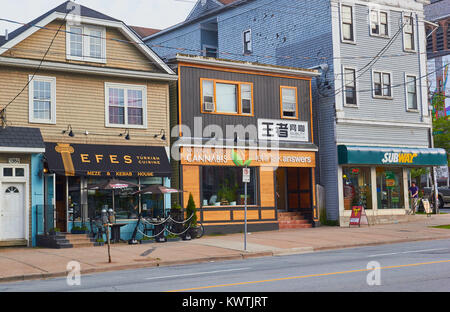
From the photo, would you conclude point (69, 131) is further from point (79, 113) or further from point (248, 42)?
point (248, 42)

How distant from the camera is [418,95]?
108ft

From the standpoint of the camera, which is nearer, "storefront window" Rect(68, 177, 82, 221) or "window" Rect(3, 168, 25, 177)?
"window" Rect(3, 168, 25, 177)

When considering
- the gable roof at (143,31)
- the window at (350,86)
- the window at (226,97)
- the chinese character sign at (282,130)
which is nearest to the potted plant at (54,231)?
the window at (226,97)

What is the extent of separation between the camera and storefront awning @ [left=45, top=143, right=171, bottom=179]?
22.1m

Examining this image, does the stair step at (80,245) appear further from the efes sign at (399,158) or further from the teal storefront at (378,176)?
the efes sign at (399,158)

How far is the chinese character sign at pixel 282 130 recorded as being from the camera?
90.5 feet

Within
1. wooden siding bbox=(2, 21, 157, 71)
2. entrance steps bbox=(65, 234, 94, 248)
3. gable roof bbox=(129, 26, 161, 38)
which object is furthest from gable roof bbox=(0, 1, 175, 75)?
gable roof bbox=(129, 26, 161, 38)

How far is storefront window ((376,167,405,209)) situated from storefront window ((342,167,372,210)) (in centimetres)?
75

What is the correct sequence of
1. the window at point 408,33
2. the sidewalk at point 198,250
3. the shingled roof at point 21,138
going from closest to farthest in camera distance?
the sidewalk at point 198,250 → the shingled roof at point 21,138 → the window at point 408,33

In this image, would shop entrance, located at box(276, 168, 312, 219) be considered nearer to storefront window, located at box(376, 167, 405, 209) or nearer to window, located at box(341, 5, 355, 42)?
storefront window, located at box(376, 167, 405, 209)

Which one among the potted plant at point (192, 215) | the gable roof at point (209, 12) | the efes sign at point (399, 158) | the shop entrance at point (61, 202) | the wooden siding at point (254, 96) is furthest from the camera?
the gable roof at point (209, 12)

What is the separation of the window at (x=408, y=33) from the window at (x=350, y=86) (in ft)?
14.8
